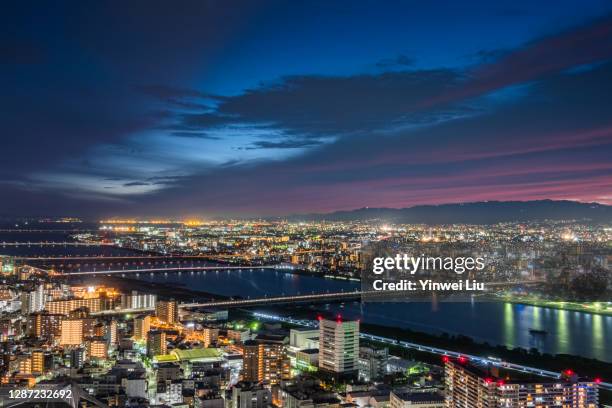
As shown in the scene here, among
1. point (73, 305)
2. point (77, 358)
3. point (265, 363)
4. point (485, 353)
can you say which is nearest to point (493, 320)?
point (485, 353)

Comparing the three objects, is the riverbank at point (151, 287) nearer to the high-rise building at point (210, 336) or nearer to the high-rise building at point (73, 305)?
the high-rise building at point (73, 305)

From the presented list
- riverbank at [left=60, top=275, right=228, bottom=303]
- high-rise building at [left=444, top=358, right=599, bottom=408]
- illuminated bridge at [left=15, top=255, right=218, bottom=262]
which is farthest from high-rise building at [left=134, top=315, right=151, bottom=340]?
illuminated bridge at [left=15, top=255, right=218, bottom=262]

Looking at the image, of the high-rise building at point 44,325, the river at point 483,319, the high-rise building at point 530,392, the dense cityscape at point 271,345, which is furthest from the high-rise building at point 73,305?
the high-rise building at point 530,392

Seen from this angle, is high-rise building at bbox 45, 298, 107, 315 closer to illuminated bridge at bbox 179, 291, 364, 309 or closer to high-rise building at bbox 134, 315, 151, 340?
illuminated bridge at bbox 179, 291, 364, 309

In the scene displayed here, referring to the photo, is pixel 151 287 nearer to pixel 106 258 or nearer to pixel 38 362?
pixel 106 258

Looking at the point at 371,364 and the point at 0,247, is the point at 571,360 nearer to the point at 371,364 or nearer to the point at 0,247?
the point at 371,364

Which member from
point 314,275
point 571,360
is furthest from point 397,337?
point 314,275
